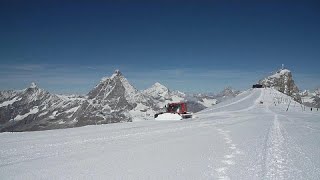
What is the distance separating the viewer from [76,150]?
11945 millimetres

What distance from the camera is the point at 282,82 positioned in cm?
16075

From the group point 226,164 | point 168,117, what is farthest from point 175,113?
point 226,164

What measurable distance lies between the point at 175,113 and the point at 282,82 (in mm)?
132443

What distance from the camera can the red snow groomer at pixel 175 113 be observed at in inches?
1412

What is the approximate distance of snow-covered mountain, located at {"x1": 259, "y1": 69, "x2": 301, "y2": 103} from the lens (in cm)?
15588

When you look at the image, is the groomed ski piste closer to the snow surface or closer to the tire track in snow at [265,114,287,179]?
the tire track in snow at [265,114,287,179]

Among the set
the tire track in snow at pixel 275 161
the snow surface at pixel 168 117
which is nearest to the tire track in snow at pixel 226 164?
the tire track in snow at pixel 275 161

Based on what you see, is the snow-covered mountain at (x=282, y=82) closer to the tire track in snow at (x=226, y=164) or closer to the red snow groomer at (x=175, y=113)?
the red snow groomer at (x=175, y=113)

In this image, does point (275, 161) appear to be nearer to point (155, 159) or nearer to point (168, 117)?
point (155, 159)

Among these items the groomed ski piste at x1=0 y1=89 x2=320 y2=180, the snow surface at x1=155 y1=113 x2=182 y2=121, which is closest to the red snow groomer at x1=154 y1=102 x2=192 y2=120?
the snow surface at x1=155 y1=113 x2=182 y2=121

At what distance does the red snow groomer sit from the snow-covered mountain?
400 feet

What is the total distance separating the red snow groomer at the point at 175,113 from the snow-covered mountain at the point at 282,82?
400ft

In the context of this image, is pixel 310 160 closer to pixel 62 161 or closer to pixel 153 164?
pixel 153 164

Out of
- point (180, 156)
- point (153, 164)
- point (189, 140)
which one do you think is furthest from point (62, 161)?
point (189, 140)
